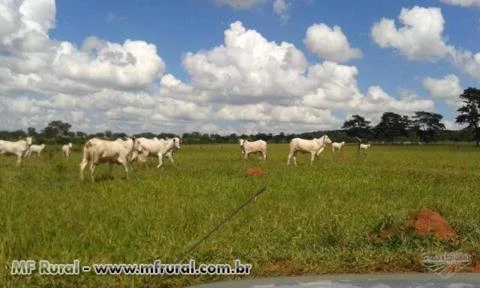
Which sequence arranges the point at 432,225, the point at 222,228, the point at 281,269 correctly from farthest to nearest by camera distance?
the point at 222,228
the point at 432,225
the point at 281,269

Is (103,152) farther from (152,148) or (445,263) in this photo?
(445,263)

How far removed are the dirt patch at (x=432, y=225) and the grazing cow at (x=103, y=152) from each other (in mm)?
12568

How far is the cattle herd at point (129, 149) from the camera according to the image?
1991cm

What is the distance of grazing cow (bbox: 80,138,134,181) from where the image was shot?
1978cm

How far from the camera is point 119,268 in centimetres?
711

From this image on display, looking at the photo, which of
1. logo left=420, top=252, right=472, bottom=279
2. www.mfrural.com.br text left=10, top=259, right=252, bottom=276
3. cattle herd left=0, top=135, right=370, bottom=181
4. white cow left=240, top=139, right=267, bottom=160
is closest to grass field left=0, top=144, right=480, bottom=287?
www.mfrural.com.br text left=10, top=259, right=252, bottom=276

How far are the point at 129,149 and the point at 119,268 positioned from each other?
584 inches

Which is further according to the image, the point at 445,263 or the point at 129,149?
the point at 129,149

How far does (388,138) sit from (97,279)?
10755 centimetres

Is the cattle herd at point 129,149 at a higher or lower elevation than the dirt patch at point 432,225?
higher

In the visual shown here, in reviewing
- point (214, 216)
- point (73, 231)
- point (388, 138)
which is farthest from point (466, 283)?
point (388, 138)

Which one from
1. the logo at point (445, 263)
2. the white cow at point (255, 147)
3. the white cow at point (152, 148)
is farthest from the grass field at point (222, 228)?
the white cow at point (255, 147)

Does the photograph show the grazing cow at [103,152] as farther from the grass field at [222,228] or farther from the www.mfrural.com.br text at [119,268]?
the www.mfrural.com.br text at [119,268]

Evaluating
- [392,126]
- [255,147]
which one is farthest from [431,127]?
[255,147]
